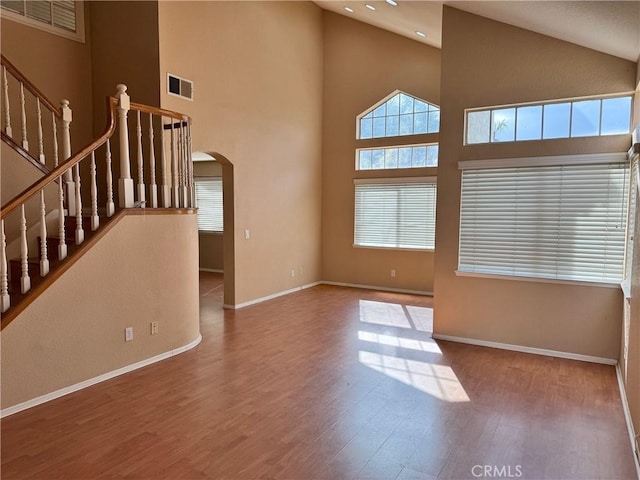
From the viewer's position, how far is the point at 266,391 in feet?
10.9

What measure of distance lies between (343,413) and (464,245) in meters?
2.45

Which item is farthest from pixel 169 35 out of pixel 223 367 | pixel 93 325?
pixel 223 367

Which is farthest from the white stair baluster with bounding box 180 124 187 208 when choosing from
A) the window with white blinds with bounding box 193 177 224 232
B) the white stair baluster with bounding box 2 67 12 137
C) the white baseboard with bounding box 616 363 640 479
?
the window with white blinds with bounding box 193 177 224 232

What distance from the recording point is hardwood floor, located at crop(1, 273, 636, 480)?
Answer: 91.7 inches

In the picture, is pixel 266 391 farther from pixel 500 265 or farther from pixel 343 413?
pixel 500 265


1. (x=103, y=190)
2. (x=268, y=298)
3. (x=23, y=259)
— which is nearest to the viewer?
(x=23, y=259)

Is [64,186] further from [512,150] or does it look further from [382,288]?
[382,288]

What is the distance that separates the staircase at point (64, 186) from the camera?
10.2ft

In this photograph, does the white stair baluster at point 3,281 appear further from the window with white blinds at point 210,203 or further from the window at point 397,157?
the window with white blinds at point 210,203

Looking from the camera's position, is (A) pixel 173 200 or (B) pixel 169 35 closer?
(A) pixel 173 200

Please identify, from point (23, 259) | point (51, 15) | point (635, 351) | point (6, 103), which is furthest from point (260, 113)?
point (635, 351)

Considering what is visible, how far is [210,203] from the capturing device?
9242 mm

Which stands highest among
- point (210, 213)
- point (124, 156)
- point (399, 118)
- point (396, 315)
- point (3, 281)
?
point (399, 118)

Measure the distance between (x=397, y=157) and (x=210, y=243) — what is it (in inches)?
184
